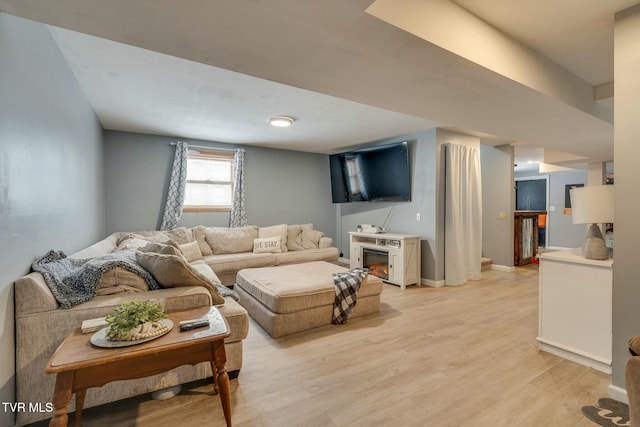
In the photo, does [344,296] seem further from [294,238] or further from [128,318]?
[294,238]

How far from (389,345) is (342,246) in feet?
13.7

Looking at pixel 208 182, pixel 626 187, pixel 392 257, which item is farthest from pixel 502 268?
pixel 208 182

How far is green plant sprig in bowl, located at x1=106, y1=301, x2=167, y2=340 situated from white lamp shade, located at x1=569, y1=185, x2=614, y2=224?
9.43 ft

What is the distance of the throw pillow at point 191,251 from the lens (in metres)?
4.22

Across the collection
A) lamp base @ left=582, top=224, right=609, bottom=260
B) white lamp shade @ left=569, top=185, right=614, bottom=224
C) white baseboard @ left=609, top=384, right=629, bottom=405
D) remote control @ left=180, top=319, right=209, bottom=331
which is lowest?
white baseboard @ left=609, top=384, right=629, bottom=405

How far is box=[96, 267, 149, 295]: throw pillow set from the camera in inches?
72.7

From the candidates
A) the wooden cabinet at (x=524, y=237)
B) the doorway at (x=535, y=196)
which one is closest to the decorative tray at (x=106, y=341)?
the wooden cabinet at (x=524, y=237)

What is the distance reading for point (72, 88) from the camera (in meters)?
2.56

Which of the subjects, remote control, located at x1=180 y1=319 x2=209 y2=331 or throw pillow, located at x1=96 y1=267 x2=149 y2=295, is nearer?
remote control, located at x1=180 y1=319 x2=209 y2=331

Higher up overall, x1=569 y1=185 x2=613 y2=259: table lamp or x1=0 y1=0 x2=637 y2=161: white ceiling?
x1=0 y1=0 x2=637 y2=161: white ceiling

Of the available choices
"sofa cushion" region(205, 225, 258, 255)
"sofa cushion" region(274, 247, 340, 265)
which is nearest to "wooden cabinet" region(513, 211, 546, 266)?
"sofa cushion" region(274, 247, 340, 265)

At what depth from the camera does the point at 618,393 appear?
182 cm

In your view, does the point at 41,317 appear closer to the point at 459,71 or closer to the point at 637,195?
the point at 459,71

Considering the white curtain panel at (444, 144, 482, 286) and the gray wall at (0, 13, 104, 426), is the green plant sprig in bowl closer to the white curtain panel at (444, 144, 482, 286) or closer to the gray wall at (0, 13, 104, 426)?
the gray wall at (0, 13, 104, 426)
